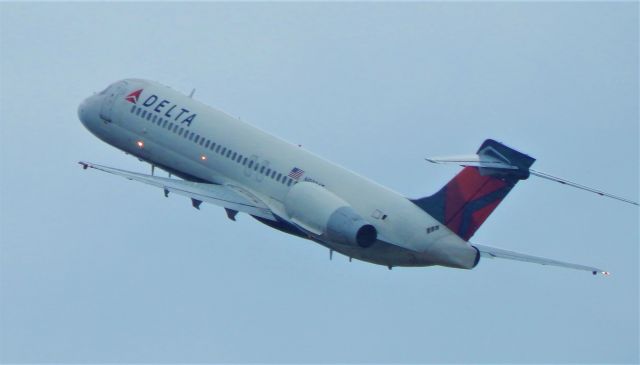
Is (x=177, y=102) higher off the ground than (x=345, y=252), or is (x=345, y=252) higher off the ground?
(x=177, y=102)

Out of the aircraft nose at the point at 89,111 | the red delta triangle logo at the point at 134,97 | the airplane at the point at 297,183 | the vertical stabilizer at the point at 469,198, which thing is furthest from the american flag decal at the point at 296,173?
the aircraft nose at the point at 89,111

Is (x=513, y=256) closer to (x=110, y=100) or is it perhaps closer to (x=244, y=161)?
(x=244, y=161)

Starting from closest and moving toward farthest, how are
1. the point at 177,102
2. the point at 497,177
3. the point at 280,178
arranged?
the point at 497,177 → the point at 280,178 → the point at 177,102

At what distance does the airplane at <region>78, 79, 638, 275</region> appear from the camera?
6231cm

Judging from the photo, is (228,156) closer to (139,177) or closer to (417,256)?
(139,177)

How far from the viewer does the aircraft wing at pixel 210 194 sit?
67.2 m

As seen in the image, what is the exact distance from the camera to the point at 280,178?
67.4 m

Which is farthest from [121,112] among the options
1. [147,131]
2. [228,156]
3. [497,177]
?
[497,177]

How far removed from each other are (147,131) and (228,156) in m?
5.12

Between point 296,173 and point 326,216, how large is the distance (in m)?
3.82

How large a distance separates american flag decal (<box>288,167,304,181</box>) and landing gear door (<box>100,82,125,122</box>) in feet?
38.3

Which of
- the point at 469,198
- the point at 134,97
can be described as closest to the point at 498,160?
the point at 469,198

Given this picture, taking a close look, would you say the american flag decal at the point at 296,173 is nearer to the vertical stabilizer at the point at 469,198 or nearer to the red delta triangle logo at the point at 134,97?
the vertical stabilizer at the point at 469,198

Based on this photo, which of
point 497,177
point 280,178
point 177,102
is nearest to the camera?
point 497,177
